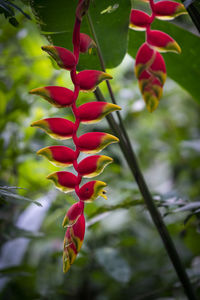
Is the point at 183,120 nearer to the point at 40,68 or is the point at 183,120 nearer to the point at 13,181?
the point at 40,68

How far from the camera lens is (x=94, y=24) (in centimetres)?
43

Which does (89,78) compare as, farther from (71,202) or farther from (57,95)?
(71,202)

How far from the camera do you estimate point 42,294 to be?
715mm

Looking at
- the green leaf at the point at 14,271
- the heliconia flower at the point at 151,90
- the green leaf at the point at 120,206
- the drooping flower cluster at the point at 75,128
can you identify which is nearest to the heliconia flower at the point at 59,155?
the drooping flower cluster at the point at 75,128

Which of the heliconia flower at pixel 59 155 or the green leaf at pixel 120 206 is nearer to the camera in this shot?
the heliconia flower at pixel 59 155

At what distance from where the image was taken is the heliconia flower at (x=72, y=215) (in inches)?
11.2

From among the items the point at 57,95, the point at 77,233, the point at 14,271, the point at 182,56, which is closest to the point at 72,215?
the point at 77,233

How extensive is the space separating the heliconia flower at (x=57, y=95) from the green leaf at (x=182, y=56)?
24cm

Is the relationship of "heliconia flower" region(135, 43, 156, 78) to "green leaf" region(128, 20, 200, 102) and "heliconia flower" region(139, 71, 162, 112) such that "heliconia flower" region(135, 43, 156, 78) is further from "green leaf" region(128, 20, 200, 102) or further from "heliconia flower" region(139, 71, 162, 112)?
"green leaf" region(128, 20, 200, 102)

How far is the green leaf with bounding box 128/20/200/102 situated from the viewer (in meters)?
A: 0.45

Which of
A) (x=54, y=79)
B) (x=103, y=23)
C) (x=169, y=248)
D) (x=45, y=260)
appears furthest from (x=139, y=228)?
(x=103, y=23)

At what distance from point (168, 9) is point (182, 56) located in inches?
5.5

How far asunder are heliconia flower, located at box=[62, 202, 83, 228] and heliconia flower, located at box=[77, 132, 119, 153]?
6 cm

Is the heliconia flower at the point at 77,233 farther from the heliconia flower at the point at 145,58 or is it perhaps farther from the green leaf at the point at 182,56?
the green leaf at the point at 182,56
